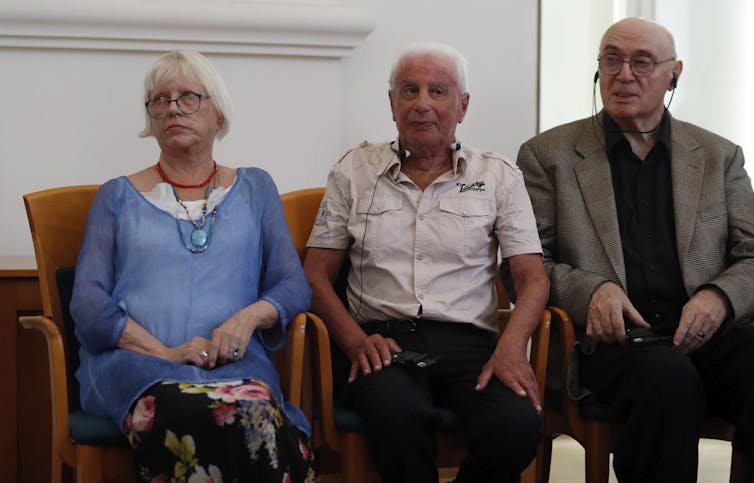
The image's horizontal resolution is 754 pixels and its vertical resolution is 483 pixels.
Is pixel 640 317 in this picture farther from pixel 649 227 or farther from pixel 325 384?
pixel 325 384

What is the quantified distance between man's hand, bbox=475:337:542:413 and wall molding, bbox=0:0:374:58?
137 centimetres

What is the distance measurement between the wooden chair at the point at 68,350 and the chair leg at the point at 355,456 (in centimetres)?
16

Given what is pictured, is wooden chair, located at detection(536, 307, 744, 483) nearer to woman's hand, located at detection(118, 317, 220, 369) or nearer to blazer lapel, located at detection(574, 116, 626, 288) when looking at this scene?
blazer lapel, located at detection(574, 116, 626, 288)

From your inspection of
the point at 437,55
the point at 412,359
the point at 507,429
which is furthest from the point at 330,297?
the point at 437,55

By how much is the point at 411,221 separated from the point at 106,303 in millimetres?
858

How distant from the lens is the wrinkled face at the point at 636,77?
3.09 metres

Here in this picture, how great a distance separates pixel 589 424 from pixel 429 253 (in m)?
0.62

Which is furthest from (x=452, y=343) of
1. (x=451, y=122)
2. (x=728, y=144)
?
(x=728, y=144)

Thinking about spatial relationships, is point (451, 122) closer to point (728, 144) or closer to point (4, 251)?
point (728, 144)

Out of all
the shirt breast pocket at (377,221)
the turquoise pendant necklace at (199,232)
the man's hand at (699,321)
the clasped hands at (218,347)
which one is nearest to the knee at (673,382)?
the man's hand at (699,321)

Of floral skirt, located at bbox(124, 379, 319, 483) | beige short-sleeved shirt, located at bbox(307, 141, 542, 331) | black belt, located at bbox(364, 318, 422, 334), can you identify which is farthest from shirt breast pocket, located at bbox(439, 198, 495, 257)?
floral skirt, located at bbox(124, 379, 319, 483)

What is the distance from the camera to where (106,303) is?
2.52 metres

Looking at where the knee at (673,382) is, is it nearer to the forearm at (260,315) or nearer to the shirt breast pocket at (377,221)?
the shirt breast pocket at (377,221)

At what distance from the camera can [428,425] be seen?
254 cm
